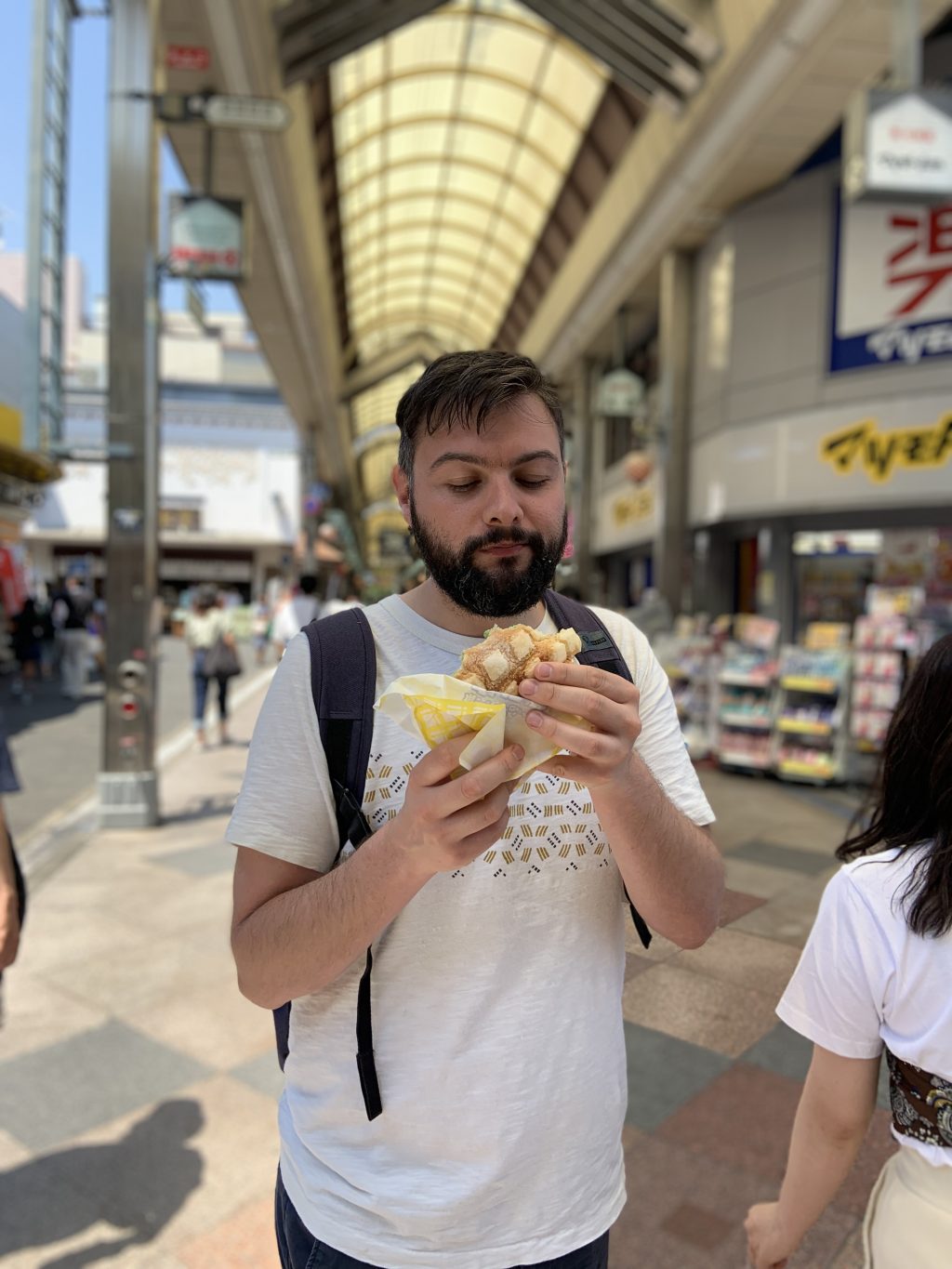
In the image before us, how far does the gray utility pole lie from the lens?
725 cm

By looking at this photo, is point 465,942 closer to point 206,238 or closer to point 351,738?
point 351,738

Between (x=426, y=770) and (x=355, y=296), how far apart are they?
21.5 m

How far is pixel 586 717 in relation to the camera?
1.06 metres

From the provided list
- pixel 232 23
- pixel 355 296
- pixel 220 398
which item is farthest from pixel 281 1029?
pixel 220 398

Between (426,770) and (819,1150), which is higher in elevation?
(426,770)

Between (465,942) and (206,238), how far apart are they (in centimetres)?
801

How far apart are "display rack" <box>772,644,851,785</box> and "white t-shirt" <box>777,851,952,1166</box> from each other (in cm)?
839

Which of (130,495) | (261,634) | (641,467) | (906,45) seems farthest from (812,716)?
(261,634)

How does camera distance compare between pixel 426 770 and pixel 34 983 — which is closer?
pixel 426 770

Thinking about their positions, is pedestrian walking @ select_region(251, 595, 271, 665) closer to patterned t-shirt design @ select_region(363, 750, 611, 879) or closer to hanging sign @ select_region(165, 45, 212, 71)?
hanging sign @ select_region(165, 45, 212, 71)

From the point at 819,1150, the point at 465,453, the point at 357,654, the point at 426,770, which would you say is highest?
the point at 465,453

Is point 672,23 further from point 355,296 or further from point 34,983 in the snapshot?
point 355,296

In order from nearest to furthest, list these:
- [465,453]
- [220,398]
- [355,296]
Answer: [465,453], [355,296], [220,398]

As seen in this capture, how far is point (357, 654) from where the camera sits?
1336mm
